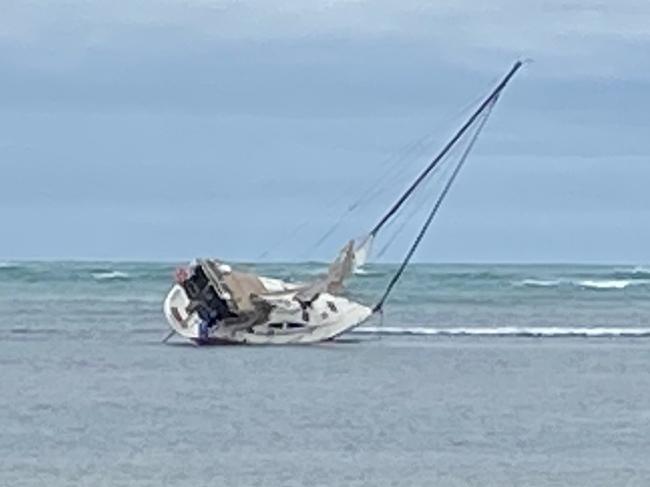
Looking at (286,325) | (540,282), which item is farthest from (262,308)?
(540,282)

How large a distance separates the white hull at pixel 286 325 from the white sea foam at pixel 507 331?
32.5 feet

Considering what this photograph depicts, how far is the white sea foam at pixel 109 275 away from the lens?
601 ft

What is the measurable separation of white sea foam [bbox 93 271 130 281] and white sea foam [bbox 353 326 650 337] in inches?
3187

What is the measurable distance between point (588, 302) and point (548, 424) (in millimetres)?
83516

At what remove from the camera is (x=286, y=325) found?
8669cm

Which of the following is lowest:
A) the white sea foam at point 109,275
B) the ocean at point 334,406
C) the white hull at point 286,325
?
the ocean at point 334,406

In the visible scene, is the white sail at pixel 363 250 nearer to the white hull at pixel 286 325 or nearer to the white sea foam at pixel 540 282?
the white hull at pixel 286 325

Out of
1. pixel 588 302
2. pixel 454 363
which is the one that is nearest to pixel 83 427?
pixel 454 363

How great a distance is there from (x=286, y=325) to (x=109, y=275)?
105115 millimetres

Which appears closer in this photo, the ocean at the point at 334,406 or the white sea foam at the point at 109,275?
the ocean at the point at 334,406

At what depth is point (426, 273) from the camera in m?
198

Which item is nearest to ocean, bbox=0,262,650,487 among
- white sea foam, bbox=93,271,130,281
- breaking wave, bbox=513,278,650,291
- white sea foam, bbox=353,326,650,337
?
white sea foam, bbox=353,326,650,337

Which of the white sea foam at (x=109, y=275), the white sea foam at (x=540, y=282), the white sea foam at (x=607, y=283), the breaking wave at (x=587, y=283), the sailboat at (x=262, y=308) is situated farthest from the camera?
the white sea foam at (x=109, y=275)

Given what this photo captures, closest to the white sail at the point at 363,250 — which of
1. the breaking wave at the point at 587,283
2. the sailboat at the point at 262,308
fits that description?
the sailboat at the point at 262,308
